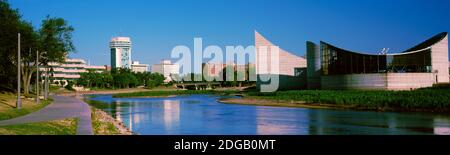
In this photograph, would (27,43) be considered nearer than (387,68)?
Yes

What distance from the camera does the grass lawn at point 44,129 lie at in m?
18.7

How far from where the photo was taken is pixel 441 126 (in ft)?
98.3

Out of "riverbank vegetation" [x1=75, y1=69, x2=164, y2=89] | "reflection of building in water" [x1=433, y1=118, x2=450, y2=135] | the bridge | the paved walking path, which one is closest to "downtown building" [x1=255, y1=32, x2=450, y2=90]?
"reflection of building in water" [x1=433, y1=118, x2=450, y2=135]

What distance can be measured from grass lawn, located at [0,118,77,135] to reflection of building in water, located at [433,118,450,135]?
2022 cm

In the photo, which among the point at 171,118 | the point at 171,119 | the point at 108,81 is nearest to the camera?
the point at 171,119

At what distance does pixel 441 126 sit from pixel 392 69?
48.3 meters

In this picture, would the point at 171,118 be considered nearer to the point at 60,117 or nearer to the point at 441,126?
the point at 60,117

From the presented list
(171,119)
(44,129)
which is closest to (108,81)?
(171,119)

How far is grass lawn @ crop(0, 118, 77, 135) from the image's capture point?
18.7 metres

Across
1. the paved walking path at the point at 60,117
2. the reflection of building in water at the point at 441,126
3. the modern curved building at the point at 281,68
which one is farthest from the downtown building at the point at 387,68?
the paved walking path at the point at 60,117

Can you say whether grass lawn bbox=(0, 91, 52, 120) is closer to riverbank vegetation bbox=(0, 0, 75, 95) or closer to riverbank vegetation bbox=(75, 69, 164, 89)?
riverbank vegetation bbox=(0, 0, 75, 95)
